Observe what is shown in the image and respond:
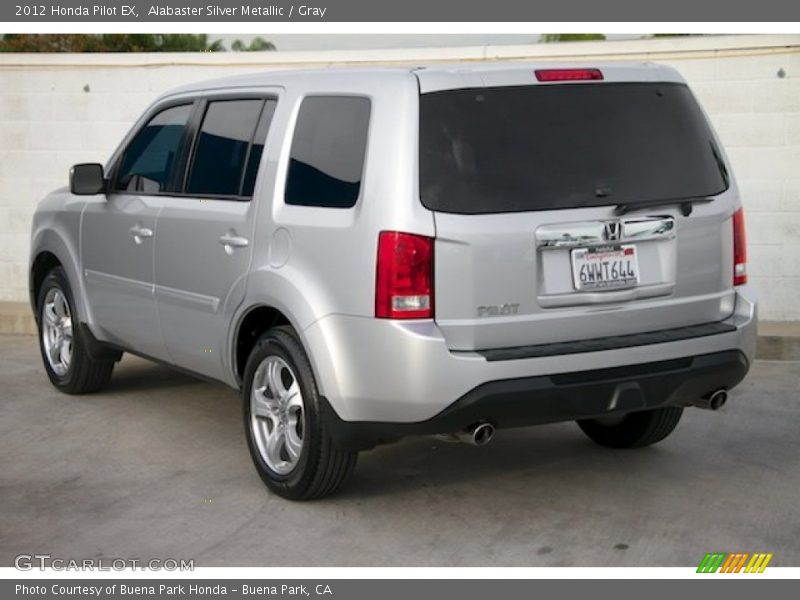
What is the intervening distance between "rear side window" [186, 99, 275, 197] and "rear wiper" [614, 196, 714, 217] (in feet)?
5.67

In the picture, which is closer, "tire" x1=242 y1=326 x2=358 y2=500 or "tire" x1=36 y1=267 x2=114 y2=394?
"tire" x1=242 y1=326 x2=358 y2=500

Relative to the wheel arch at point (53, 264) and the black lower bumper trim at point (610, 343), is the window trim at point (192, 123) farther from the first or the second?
the black lower bumper trim at point (610, 343)

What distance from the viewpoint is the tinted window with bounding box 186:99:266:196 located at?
255 inches

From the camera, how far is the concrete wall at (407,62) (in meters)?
9.97

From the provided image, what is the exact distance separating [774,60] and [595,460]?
14.3 ft

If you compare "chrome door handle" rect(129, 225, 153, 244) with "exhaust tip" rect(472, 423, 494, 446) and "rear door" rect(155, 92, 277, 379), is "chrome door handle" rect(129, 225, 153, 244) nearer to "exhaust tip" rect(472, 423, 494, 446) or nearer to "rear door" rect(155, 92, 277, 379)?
"rear door" rect(155, 92, 277, 379)

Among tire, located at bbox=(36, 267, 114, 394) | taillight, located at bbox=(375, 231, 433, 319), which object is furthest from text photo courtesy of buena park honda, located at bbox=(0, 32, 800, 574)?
tire, located at bbox=(36, 267, 114, 394)

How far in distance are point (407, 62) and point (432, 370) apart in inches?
240

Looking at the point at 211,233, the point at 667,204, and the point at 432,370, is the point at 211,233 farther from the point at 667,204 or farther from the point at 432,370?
the point at 667,204

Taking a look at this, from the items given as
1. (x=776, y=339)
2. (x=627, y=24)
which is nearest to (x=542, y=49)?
(x=627, y=24)

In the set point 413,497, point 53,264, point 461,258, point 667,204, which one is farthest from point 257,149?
point 53,264

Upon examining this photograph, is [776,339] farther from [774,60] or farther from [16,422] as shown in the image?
[16,422]

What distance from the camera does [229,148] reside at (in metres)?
6.63

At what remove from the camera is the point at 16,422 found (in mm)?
7785
